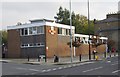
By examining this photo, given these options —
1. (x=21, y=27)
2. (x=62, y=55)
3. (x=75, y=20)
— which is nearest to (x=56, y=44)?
(x=62, y=55)

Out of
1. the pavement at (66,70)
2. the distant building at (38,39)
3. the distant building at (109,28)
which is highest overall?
the distant building at (109,28)

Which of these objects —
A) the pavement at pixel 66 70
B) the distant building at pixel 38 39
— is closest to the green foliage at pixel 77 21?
the distant building at pixel 38 39

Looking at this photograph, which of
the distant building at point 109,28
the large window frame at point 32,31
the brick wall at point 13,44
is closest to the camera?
the large window frame at point 32,31

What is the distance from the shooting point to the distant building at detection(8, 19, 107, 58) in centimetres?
6188

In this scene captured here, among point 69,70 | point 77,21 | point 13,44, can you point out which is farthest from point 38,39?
point 77,21

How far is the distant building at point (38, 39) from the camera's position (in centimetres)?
6188

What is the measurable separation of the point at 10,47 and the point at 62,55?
11.4 meters

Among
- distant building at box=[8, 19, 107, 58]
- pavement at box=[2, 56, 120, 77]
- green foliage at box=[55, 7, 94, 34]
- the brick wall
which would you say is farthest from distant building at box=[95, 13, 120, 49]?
pavement at box=[2, 56, 120, 77]

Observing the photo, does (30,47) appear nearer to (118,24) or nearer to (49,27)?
(49,27)

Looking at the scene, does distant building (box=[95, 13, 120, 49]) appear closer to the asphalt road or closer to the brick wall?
the brick wall

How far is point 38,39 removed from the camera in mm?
62656

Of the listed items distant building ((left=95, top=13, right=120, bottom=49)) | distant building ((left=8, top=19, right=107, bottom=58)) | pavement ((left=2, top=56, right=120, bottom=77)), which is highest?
distant building ((left=95, top=13, right=120, bottom=49))

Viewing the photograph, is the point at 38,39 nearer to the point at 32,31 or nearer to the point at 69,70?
the point at 32,31

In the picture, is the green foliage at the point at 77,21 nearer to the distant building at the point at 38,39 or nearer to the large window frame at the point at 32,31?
the distant building at the point at 38,39
